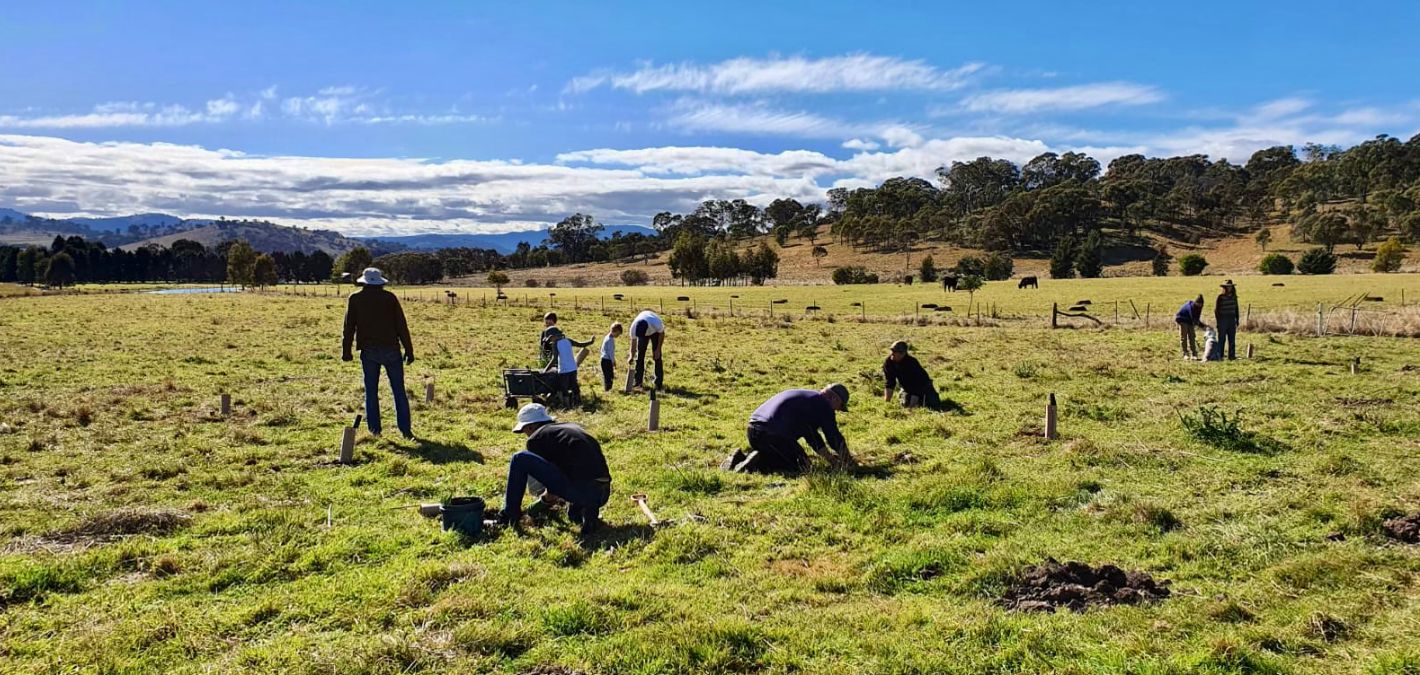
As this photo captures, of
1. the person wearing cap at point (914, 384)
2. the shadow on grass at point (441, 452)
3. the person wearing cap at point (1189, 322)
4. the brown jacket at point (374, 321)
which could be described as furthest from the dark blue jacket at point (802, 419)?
the person wearing cap at point (1189, 322)

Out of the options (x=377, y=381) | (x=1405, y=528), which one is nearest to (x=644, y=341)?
(x=377, y=381)

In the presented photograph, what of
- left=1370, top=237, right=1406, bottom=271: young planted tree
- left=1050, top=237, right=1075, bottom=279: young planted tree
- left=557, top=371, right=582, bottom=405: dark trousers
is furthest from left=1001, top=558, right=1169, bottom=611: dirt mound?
left=1370, top=237, right=1406, bottom=271: young planted tree

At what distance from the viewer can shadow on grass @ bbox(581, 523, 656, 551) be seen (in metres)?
7.74

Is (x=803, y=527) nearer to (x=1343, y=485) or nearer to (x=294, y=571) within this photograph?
(x=294, y=571)

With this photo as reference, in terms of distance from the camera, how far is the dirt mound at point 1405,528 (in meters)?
7.19

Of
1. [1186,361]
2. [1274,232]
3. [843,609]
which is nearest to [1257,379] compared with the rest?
[1186,361]

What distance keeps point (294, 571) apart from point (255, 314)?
43797mm

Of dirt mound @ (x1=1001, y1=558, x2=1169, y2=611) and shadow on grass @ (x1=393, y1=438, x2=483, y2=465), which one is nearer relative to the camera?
dirt mound @ (x1=1001, y1=558, x2=1169, y2=611)

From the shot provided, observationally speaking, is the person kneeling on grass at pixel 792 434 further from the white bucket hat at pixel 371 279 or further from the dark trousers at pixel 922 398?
the white bucket hat at pixel 371 279

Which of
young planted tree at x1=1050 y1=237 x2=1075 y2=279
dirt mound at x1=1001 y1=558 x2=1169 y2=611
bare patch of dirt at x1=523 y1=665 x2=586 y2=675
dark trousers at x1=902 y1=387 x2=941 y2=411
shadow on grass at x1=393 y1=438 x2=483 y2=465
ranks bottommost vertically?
→ shadow on grass at x1=393 y1=438 x2=483 y2=465

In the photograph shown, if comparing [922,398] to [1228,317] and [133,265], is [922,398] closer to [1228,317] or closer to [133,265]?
[1228,317]

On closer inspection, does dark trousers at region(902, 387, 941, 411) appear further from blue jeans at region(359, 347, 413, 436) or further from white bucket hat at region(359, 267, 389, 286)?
white bucket hat at region(359, 267, 389, 286)

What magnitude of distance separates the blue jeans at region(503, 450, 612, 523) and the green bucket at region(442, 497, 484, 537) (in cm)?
29

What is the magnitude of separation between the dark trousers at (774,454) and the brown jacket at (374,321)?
5543 millimetres
